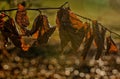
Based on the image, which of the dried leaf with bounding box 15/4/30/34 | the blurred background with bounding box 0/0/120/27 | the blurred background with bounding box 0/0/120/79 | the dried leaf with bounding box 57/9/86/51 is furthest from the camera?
the blurred background with bounding box 0/0/120/27

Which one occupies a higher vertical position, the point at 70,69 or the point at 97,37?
the point at 97,37

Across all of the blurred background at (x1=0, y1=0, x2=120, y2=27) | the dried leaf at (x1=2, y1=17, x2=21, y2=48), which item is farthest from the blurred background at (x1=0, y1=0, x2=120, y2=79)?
the dried leaf at (x1=2, y1=17, x2=21, y2=48)

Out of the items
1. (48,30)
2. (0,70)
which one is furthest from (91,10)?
(48,30)

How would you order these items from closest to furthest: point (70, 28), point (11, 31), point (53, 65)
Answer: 1. point (70, 28)
2. point (11, 31)
3. point (53, 65)

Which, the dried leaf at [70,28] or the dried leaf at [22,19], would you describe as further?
the dried leaf at [22,19]

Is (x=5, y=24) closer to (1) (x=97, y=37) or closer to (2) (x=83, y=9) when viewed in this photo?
(1) (x=97, y=37)

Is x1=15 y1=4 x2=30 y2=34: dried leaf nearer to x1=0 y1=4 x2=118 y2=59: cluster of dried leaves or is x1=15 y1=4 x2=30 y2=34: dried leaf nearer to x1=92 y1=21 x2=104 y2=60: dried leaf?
x1=0 y1=4 x2=118 y2=59: cluster of dried leaves

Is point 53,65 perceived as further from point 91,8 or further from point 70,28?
point 70,28

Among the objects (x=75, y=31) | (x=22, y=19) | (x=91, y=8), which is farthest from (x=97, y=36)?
(x=91, y=8)

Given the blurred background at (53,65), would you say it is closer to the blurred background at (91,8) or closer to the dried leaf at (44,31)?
the blurred background at (91,8)

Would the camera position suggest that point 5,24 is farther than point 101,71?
No

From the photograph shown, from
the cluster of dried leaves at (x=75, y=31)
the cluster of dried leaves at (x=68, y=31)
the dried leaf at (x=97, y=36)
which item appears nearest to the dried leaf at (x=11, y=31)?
the cluster of dried leaves at (x=68, y=31)
